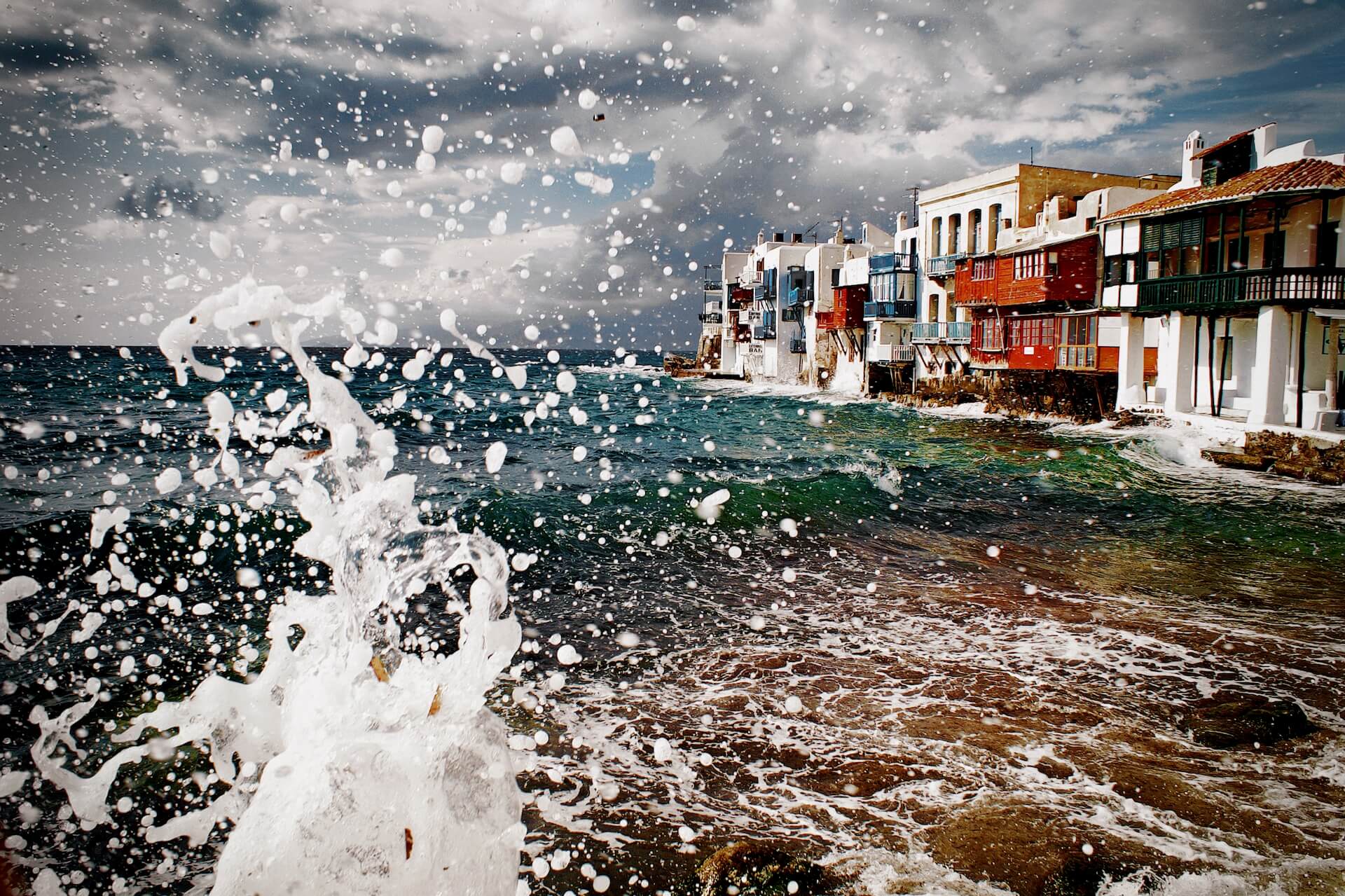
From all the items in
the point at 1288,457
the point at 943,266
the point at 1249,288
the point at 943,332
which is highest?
the point at 943,266

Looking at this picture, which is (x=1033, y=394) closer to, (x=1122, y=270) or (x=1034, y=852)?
(x=1122, y=270)

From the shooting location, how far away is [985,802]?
623 cm

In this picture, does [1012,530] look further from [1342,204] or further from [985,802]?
[1342,204]

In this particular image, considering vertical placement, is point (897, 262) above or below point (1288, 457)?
above

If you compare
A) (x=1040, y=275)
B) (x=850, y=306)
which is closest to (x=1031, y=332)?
(x=1040, y=275)

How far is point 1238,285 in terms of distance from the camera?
1110 inches

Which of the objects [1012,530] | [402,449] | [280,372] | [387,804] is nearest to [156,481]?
[402,449]

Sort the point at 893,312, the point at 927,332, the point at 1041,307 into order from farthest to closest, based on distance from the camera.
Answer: the point at 893,312, the point at 927,332, the point at 1041,307

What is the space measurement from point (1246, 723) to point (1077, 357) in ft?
113

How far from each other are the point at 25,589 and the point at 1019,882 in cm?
1338

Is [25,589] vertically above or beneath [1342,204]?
beneath

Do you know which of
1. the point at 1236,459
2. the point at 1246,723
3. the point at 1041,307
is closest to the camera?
the point at 1246,723

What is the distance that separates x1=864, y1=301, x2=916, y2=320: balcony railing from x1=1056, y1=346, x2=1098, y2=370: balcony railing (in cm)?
1486

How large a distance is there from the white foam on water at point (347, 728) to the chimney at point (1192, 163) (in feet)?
124
